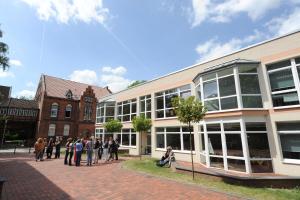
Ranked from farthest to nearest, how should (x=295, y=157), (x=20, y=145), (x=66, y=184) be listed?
(x=20, y=145), (x=295, y=157), (x=66, y=184)

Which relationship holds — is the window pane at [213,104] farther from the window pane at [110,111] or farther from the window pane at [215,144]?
the window pane at [110,111]

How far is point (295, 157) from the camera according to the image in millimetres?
10008

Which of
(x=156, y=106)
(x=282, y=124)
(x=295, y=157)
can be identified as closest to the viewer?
(x=295, y=157)

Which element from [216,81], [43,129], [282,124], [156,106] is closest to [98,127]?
[156,106]

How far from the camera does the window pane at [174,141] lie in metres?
16.6

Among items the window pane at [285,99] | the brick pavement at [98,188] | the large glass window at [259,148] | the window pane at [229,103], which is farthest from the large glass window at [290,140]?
the brick pavement at [98,188]

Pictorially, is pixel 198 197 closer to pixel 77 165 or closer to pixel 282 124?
pixel 282 124

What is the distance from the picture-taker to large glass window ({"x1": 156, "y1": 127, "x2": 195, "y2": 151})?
52.0 ft

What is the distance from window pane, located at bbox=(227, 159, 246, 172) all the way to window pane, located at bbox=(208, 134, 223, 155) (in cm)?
72

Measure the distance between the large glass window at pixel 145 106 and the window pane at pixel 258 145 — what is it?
10912 mm

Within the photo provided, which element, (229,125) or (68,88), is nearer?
(229,125)

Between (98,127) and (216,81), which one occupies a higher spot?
(216,81)

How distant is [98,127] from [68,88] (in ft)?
57.0

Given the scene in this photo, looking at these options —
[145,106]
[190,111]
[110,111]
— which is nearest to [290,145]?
[190,111]
